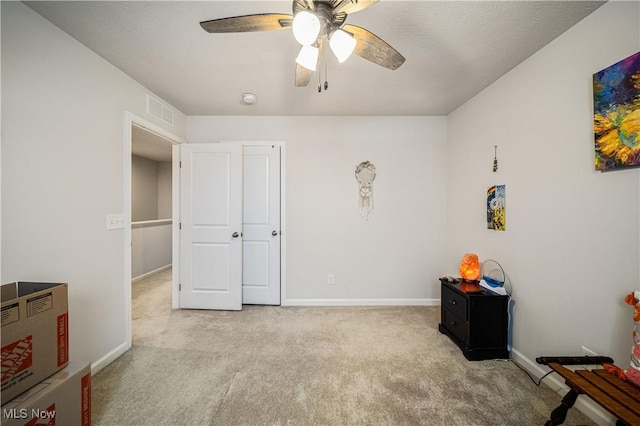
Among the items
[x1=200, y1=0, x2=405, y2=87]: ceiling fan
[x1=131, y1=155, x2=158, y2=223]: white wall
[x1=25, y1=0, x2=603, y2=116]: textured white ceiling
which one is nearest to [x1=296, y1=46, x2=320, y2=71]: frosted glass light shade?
[x1=200, y1=0, x2=405, y2=87]: ceiling fan

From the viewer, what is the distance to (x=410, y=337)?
91.3 inches

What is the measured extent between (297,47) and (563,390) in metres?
2.98

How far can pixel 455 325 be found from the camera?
85.4 inches

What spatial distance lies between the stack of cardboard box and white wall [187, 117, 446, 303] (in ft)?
6.76

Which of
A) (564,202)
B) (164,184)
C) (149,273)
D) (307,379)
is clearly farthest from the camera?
(164,184)

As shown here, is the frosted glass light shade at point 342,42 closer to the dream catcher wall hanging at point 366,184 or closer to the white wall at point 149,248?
the dream catcher wall hanging at point 366,184

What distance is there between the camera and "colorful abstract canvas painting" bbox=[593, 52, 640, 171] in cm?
124

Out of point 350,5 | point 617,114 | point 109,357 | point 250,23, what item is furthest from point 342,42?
point 109,357

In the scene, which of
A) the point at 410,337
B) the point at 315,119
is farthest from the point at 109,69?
the point at 410,337

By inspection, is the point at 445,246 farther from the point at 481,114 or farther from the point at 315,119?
the point at 315,119

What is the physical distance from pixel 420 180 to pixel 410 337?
186 cm

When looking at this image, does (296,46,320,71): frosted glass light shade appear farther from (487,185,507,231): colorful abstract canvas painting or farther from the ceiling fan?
(487,185,507,231): colorful abstract canvas painting

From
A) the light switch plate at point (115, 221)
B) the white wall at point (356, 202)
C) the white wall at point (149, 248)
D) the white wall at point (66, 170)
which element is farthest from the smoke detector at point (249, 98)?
the white wall at point (149, 248)

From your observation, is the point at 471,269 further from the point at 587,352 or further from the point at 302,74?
the point at 302,74
